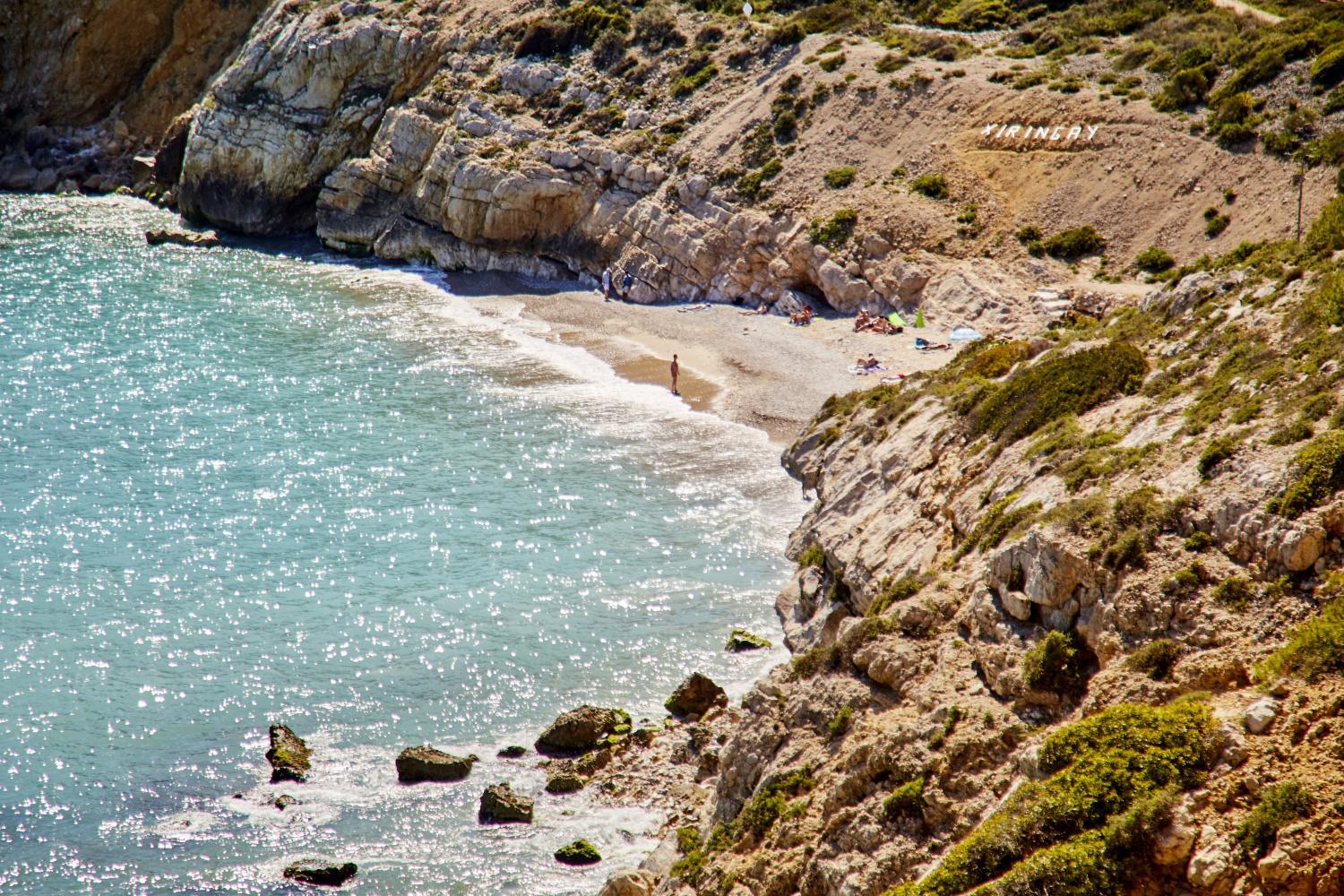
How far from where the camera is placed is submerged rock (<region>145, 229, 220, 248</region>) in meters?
80.8

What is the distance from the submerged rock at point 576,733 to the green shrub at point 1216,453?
1494cm

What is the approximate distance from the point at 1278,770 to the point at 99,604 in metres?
31.3

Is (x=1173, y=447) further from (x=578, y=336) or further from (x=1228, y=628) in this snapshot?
(x=578, y=336)

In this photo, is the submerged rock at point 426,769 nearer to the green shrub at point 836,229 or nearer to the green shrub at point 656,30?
the green shrub at point 836,229

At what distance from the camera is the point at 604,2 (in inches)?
3204

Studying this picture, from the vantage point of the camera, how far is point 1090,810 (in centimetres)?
1245

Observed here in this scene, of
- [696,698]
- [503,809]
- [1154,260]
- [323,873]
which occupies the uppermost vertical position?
[1154,260]

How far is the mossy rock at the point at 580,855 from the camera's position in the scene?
2214 cm

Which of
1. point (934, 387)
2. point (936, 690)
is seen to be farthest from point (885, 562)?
point (934, 387)

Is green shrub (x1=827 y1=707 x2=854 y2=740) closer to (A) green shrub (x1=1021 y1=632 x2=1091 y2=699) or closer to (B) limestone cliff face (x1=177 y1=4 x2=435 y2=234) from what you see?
(A) green shrub (x1=1021 y1=632 x2=1091 y2=699)

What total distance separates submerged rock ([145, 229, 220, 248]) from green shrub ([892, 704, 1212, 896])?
79.7 meters

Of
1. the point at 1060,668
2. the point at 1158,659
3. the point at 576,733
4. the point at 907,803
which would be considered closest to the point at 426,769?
the point at 576,733

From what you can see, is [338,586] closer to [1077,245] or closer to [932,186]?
[1077,245]

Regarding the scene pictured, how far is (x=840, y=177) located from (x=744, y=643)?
38614 millimetres
